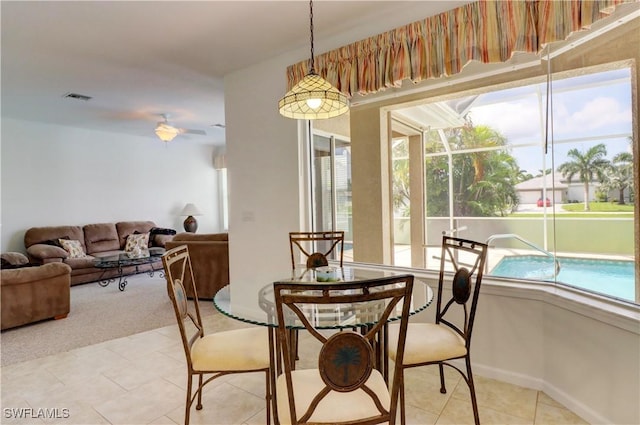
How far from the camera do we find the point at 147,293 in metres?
4.84

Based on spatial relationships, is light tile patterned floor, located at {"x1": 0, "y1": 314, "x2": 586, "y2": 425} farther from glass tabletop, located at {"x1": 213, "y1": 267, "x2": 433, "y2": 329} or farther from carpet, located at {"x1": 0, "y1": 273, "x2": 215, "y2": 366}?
glass tabletop, located at {"x1": 213, "y1": 267, "x2": 433, "y2": 329}

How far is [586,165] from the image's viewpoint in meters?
2.19

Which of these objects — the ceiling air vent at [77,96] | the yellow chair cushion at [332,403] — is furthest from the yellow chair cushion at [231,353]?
the ceiling air vent at [77,96]

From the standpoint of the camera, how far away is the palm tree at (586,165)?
2104mm

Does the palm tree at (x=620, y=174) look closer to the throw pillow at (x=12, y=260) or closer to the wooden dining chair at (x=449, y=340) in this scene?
the wooden dining chair at (x=449, y=340)

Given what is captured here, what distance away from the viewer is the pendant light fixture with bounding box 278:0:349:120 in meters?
1.89

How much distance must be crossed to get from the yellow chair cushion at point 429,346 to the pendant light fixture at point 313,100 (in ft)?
4.62

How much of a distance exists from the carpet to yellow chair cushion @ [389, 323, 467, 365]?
8.91ft

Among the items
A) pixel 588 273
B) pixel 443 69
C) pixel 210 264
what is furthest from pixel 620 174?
pixel 210 264

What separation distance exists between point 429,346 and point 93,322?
11.9 ft

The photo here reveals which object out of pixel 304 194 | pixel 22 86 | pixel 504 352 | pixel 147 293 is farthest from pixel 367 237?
pixel 22 86

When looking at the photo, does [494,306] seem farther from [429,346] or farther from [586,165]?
[586,165]

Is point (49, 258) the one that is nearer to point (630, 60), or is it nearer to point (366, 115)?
point (366, 115)

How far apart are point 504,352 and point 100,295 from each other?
507 cm
